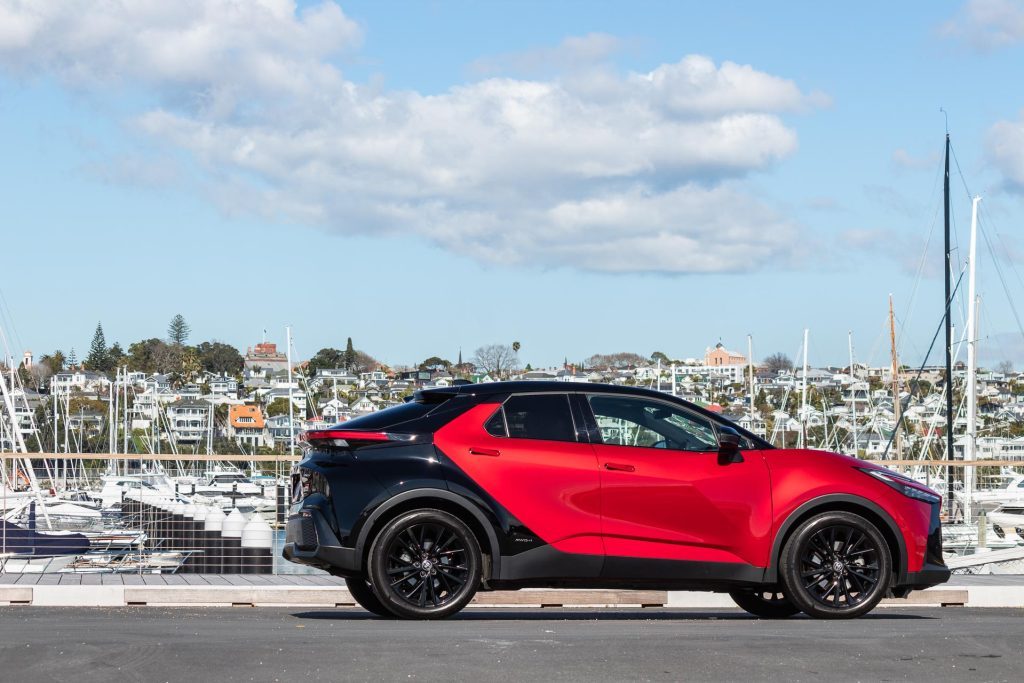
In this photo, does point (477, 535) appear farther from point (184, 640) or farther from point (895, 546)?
point (895, 546)

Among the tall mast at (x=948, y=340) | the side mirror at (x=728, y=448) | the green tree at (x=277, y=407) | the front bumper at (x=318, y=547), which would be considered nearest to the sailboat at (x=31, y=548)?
the front bumper at (x=318, y=547)

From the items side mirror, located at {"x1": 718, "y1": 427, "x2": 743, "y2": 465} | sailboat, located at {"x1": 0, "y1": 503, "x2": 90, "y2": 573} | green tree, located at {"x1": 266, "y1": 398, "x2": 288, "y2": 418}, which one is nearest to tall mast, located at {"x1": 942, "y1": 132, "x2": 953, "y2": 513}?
sailboat, located at {"x1": 0, "y1": 503, "x2": 90, "y2": 573}

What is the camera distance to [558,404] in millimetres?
10336

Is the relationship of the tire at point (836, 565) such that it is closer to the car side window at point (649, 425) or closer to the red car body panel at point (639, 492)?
the red car body panel at point (639, 492)

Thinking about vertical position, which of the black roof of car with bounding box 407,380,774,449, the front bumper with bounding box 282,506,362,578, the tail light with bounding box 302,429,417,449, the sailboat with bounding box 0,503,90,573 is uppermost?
the black roof of car with bounding box 407,380,774,449

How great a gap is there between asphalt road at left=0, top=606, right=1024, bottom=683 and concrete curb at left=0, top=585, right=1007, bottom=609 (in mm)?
1125

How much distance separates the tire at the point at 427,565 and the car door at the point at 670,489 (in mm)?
983

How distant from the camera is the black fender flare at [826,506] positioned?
33.7 ft

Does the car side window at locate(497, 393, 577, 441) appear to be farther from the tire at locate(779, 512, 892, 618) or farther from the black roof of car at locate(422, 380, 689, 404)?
the tire at locate(779, 512, 892, 618)

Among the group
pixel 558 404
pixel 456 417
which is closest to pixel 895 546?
pixel 558 404

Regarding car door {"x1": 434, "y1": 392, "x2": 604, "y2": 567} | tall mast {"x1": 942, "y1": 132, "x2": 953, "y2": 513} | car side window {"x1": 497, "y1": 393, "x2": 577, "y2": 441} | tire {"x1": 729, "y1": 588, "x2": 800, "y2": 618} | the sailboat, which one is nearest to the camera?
car door {"x1": 434, "y1": 392, "x2": 604, "y2": 567}

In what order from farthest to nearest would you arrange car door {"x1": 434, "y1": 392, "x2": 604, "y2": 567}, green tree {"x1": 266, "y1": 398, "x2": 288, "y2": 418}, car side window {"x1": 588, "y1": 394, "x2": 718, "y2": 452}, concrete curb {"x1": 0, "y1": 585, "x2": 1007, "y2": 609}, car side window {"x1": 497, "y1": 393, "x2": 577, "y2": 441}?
1. green tree {"x1": 266, "y1": 398, "x2": 288, "y2": 418}
2. concrete curb {"x1": 0, "y1": 585, "x2": 1007, "y2": 609}
3. car side window {"x1": 588, "y1": 394, "x2": 718, "y2": 452}
4. car side window {"x1": 497, "y1": 393, "x2": 577, "y2": 441}
5. car door {"x1": 434, "y1": 392, "x2": 604, "y2": 567}

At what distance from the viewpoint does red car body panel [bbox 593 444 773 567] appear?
33.1 feet

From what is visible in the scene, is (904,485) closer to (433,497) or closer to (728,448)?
(728,448)
